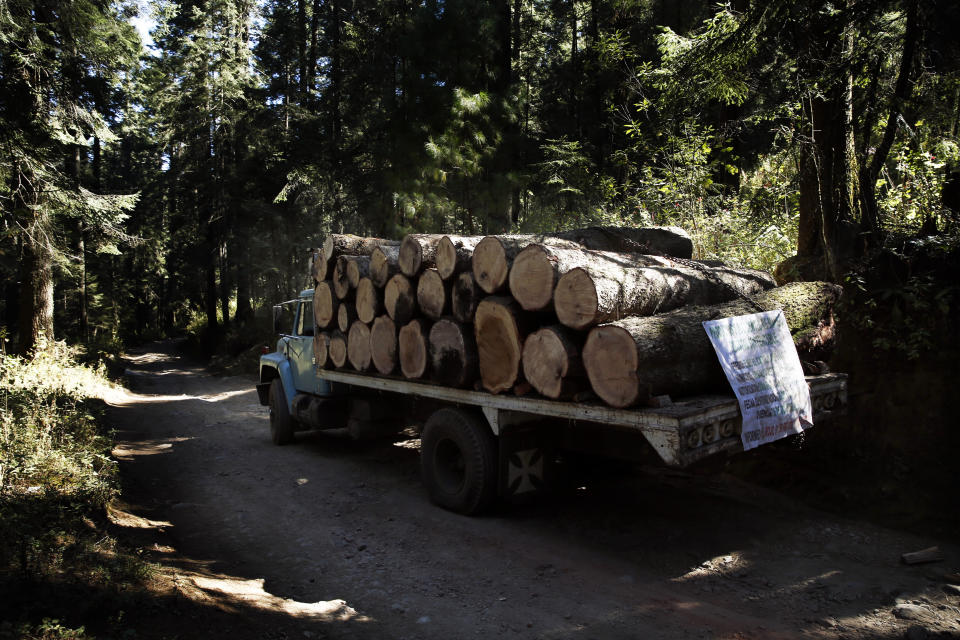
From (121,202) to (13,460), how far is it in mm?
9919

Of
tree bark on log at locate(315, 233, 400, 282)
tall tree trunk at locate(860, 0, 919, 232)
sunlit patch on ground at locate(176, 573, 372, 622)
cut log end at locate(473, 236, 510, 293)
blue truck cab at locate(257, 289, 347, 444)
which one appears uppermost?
tall tree trunk at locate(860, 0, 919, 232)

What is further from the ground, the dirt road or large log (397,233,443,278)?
large log (397,233,443,278)

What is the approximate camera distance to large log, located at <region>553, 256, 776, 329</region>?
4480mm

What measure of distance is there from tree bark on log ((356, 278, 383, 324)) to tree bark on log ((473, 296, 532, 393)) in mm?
1828

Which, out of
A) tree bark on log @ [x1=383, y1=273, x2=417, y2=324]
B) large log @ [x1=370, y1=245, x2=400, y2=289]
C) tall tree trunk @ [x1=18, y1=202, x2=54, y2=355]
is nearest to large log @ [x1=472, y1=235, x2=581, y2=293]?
tree bark on log @ [x1=383, y1=273, x2=417, y2=324]

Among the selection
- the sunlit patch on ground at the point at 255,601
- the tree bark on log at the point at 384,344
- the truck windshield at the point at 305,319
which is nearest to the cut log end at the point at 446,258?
the tree bark on log at the point at 384,344

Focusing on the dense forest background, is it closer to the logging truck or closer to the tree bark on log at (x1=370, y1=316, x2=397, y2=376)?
the logging truck

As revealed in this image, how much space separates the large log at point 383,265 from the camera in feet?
22.2

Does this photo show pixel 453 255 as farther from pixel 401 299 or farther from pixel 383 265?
pixel 383 265

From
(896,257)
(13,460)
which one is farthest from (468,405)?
(896,257)

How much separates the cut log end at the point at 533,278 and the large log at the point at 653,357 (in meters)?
0.58

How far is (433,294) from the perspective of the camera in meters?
6.07

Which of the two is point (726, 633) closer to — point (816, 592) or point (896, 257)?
point (816, 592)

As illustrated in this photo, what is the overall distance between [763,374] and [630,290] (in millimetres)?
1220
